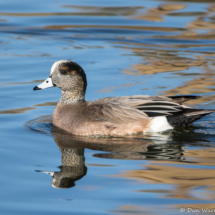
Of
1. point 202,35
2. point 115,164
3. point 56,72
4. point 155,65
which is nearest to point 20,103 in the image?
point 56,72

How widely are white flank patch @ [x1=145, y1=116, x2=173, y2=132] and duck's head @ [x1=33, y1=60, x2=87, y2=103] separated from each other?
1.18 meters

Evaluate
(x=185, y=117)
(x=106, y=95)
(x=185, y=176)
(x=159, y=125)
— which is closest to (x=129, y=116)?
(x=159, y=125)

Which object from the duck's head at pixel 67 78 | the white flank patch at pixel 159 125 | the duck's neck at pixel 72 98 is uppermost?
the duck's head at pixel 67 78

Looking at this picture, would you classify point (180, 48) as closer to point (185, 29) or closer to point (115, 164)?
point (185, 29)

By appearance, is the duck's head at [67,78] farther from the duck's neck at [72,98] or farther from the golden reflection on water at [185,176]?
the golden reflection on water at [185,176]

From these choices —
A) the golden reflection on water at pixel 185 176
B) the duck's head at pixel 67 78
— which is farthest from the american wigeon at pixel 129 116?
the golden reflection on water at pixel 185 176

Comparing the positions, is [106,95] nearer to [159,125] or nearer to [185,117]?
[159,125]

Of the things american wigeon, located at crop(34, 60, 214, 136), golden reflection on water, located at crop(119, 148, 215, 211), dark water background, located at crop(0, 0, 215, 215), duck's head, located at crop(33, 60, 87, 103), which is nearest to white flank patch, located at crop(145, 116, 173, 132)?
american wigeon, located at crop(34, 60, 214, 136)

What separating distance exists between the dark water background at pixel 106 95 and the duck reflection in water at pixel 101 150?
0.5 inches

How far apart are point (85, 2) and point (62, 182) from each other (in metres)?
10.9

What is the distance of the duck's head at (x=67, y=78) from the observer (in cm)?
671

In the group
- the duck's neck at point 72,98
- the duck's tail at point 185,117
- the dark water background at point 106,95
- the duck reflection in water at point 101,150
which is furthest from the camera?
the duck's neck at point 72,98

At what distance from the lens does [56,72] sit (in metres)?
6.73

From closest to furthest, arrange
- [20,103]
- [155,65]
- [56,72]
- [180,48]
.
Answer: [56,72], [20,103], [155,65], [180,48]
